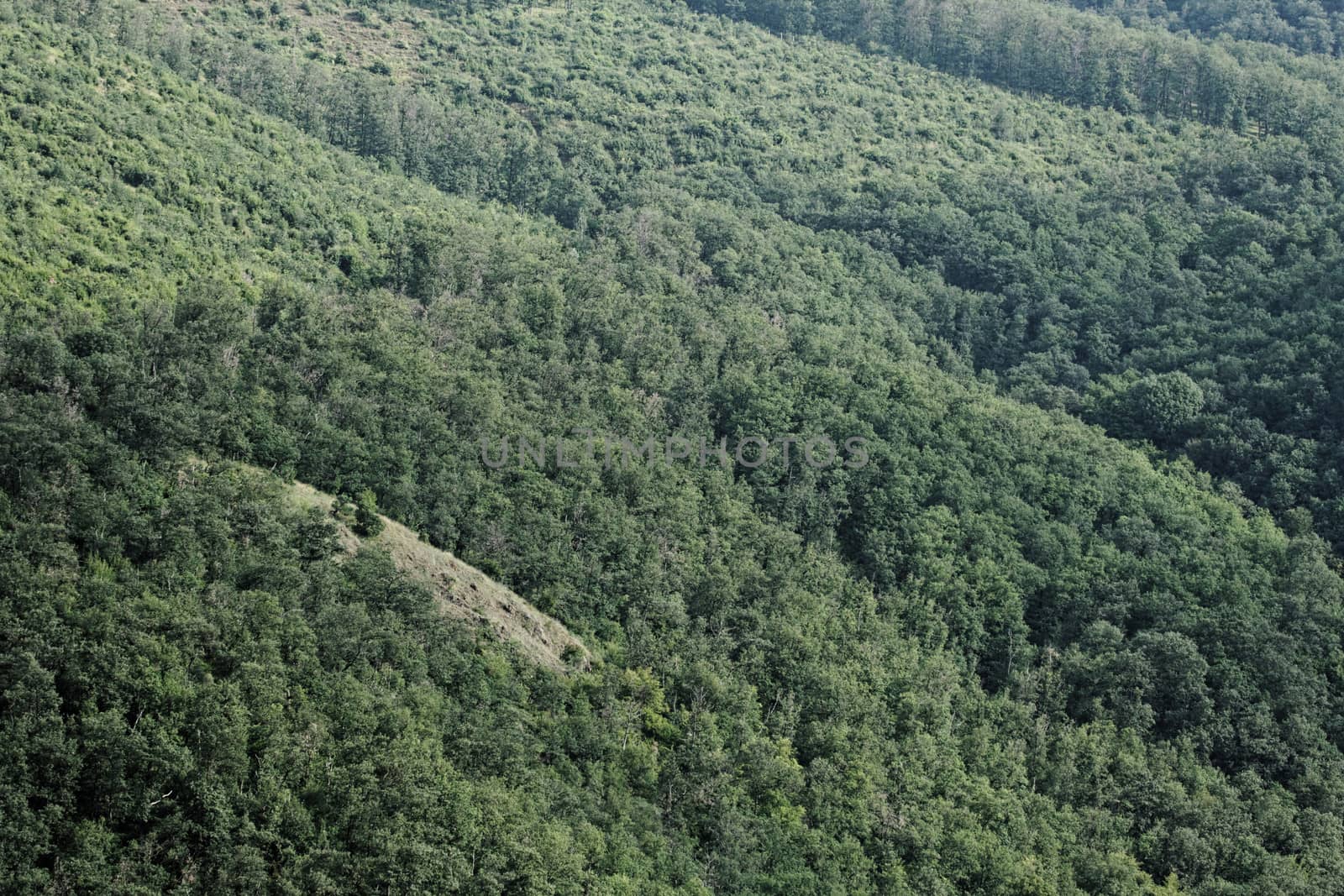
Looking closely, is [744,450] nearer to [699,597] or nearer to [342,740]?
[699,597]

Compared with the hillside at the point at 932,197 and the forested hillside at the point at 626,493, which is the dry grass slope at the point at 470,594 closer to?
the forested hillside at the point at 626,493

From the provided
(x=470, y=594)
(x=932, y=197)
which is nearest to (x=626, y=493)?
(x=470, y=594)

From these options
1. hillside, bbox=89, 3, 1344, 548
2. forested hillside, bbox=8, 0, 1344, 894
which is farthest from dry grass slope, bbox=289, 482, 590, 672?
hillside, bbox=89, 3, 1344, 548

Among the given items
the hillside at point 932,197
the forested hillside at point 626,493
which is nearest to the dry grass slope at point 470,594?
the forested hillside at point 626,493

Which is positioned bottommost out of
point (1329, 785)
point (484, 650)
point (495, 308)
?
point (1329, 785)

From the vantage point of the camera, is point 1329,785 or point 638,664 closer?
point 638,664

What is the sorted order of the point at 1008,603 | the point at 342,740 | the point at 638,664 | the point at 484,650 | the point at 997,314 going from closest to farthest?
the point at 342,740 → the point at 484,650 → the point at 638,664 → the point at 1008,603 → the point at 997,314

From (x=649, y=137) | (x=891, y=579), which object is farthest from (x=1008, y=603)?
(x=649, y=137)
